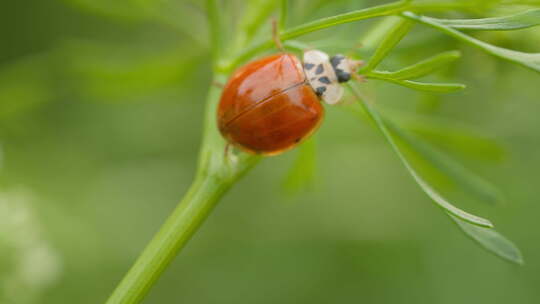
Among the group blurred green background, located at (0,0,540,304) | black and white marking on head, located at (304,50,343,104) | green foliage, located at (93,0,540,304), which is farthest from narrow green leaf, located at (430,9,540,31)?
blurred green background, located at (0,0,540,304)

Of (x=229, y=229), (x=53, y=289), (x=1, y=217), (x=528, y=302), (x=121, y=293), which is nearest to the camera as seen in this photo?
(x=121, y=293)

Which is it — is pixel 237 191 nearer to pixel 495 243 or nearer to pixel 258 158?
pixel 258 158

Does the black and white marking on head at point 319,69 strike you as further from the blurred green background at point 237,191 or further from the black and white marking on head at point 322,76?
the blurred green background at point 237,191

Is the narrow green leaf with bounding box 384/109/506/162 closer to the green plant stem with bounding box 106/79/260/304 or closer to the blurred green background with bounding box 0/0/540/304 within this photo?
the blurred green background with bounding box 0/0/540/304

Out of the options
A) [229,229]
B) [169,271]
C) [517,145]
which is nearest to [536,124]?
[517,145]

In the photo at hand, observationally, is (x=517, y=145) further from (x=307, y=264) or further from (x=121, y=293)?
(x=121, y=293)

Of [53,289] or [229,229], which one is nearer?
[53,289]

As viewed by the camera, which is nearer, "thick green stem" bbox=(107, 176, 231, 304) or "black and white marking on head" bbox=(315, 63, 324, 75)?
"thick green stem" bbox=(107, 176, 231, 304)
